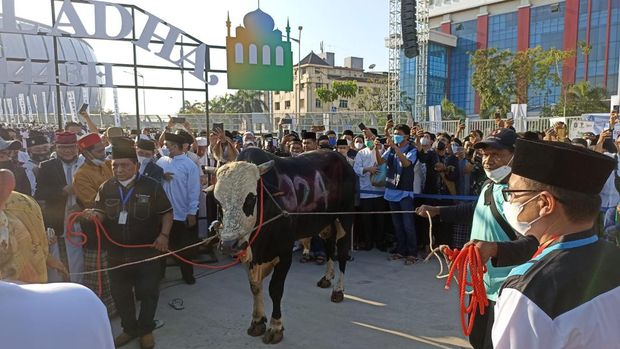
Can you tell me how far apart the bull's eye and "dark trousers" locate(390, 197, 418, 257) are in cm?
366

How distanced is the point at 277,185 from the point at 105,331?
3.71 meters

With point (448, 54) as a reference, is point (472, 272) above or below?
below

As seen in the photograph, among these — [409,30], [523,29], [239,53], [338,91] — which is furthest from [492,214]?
[523,29]

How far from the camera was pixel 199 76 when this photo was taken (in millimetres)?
8766

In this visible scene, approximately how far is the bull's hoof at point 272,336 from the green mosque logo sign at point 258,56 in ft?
21.4

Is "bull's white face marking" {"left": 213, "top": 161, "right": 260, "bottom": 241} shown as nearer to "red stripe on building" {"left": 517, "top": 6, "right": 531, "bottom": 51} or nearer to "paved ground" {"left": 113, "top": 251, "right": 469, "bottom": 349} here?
"paved ground" {"left": 113, "top": 251, "right": 469, "bottom": 349}

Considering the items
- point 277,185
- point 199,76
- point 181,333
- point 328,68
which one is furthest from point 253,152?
point 328,68

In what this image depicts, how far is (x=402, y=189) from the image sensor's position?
729 centimetres

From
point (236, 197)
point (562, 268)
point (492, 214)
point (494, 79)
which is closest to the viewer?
point (562, 268)

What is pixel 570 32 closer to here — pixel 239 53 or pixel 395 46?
pixel 395 46

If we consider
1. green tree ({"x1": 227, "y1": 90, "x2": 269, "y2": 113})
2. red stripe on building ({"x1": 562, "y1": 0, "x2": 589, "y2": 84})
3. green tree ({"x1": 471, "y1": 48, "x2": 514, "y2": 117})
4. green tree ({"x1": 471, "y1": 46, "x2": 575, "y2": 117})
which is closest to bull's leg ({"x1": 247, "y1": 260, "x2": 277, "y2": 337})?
green tree ({"x1": 471, "y1": 46, "x2": 575, "y2": 117})

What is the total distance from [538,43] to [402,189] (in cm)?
5340

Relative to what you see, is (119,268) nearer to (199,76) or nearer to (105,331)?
(105,331)

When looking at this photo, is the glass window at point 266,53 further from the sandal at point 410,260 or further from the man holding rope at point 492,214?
the man holding rope at point 492,214
